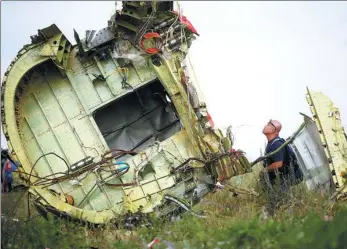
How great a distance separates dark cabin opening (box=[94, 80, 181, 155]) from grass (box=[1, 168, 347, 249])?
6.68 feet

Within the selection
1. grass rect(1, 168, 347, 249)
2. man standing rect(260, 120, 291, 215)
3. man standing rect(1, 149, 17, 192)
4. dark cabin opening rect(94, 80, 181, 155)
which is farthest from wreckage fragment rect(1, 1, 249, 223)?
dark cabin opening rect(94, 80, 181, 155)

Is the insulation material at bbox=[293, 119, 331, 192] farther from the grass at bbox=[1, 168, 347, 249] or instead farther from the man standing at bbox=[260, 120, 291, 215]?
the grass at bbox=[1, 168, 347, 249]

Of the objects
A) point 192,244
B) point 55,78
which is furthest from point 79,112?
point 192,244

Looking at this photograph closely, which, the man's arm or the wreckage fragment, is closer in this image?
the man's arm

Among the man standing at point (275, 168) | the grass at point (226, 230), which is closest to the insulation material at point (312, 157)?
the man standing at point (275, 168)

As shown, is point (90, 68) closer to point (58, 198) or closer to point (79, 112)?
point (79, 112)

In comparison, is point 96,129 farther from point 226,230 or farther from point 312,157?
point 226,230

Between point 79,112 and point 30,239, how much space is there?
130 inches

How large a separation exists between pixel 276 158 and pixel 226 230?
9.38ft

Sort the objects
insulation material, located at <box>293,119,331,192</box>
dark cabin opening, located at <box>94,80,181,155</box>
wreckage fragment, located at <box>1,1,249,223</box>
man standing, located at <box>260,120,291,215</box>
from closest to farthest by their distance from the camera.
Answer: man standing, located at <box>260,120,291,215</box> < insulation material, located at <box>293,119,331,192</box> < wreckage fragment, located at <box>1,1,249,223</box> < dark cabin opening, located at <box>94,80,181,155</box>

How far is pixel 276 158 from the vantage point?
27.0 feet

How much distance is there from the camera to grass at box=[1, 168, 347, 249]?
4766mm

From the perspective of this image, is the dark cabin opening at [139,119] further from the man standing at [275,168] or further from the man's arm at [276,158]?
the man's arm at [276,158]

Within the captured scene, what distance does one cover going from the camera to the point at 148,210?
8312mm
